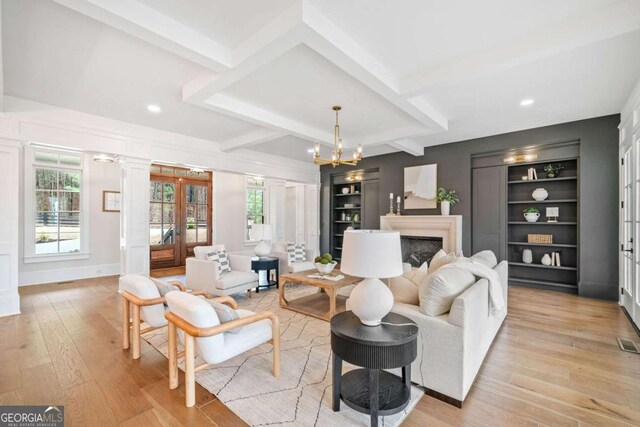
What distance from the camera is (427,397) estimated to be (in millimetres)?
2088

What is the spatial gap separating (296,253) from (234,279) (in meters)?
1.59

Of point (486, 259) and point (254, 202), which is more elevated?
point (254, 202)

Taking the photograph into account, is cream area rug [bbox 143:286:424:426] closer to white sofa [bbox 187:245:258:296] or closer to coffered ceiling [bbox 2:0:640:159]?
white sofa [bbox 187:245:258:296]

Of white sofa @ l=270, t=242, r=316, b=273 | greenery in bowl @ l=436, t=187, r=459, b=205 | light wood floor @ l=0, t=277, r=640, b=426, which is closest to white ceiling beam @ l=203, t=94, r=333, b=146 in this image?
white sofa @ l=270, t=242, r=316, b=273

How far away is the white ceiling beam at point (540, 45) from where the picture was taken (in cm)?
221

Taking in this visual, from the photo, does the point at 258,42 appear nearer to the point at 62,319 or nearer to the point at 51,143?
the point at 51,143

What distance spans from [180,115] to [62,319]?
305 centimetres

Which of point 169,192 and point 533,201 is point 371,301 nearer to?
point 533,201

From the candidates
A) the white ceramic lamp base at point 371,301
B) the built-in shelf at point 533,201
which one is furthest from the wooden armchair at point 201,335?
the built-in shelf at point 533,201

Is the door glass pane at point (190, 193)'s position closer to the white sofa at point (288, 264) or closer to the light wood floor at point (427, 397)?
the white sofa at point (288, 264)

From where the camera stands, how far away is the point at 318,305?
406 centimetres

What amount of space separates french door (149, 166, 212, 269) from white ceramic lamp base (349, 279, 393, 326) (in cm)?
689

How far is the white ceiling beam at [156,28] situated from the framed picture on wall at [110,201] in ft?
17.0
